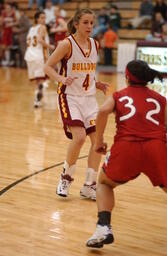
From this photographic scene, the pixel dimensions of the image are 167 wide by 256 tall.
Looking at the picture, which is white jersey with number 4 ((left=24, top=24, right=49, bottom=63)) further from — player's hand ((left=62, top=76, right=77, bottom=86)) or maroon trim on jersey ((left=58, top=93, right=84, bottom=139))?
player's hand ((left=62, top=76, right=77, bottom=86))

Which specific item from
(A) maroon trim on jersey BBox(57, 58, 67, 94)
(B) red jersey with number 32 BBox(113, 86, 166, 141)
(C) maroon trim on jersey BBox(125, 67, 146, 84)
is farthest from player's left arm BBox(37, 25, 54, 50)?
(B) red jersey with number 32 BBox(113, 86, 166, 141)

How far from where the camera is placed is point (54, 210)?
4.85 metres

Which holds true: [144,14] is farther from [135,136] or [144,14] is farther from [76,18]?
[135,136]

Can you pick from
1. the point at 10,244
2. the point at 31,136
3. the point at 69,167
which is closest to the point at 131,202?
the point at 69,167

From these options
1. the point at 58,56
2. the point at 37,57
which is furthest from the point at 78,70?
the point at 37,57

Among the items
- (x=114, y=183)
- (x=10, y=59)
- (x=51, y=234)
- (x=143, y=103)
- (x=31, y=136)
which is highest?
(x=143, y=103)

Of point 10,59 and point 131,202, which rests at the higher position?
point 131,202

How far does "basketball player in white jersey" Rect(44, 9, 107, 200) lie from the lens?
5059 mm

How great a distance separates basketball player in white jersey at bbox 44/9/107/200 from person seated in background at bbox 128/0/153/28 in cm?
1421

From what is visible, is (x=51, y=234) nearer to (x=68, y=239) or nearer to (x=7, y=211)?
(x=68, y=239)

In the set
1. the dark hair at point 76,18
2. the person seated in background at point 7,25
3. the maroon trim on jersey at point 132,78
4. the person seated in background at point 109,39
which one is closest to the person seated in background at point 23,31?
the person seated in background at point 7,25

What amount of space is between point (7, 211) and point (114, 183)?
4.24 feet

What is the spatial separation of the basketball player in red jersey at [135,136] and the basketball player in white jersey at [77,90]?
1274mm

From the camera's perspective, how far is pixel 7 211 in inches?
188
